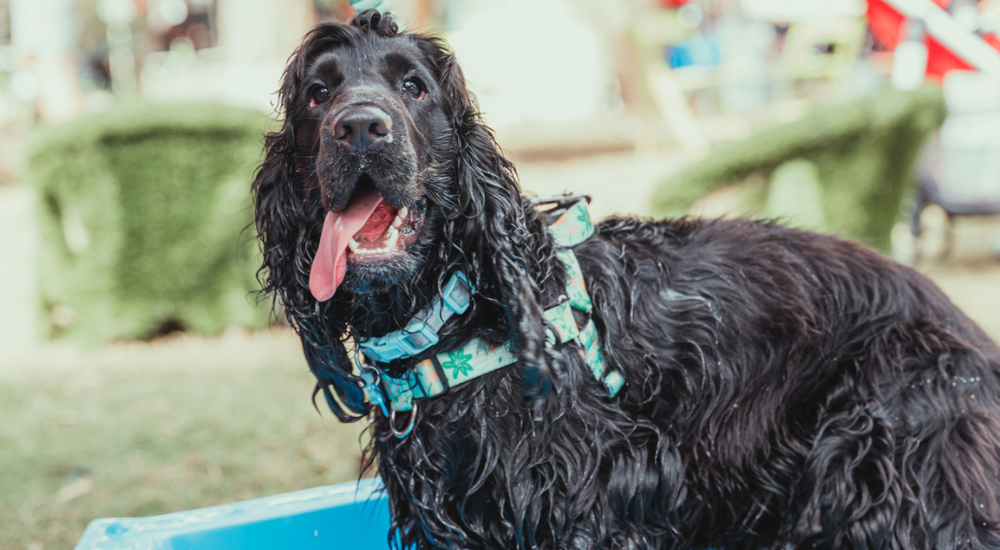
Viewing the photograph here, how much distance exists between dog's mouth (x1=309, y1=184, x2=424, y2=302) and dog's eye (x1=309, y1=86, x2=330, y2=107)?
301mm

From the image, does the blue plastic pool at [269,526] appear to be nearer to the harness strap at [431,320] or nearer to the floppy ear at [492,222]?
the harness strap at [431,320]

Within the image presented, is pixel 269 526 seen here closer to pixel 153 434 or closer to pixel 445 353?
pixel 445 353

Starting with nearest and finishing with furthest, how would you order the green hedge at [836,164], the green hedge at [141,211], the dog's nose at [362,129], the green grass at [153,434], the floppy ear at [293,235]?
the dog's nose at [362,129] → the floppy ear at [293,235] → the green grass at [153,434] → the green hedge at [836,164] → the green hedge at [141,211]

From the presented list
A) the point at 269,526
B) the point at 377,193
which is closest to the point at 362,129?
the point at 377,193

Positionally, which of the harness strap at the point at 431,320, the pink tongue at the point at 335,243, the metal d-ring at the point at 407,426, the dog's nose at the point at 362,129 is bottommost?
the metal d-ring at the point at 407,426

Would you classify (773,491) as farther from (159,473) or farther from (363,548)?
(159,473)

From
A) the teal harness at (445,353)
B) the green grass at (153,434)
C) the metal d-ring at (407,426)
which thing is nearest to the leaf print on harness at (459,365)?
the teal harness at (445,353)

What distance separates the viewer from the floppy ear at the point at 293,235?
210 centimetres

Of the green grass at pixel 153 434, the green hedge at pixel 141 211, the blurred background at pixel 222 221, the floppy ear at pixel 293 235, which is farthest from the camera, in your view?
the green hedge at pixel 141 211

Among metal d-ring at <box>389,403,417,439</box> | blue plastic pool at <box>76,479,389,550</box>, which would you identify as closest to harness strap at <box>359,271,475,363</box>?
metal d-ring at <box>389,403,417,439</box>

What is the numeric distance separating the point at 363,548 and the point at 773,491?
148cm

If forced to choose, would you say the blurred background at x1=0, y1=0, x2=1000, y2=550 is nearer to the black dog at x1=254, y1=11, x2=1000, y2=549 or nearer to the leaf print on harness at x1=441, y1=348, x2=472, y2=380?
the black dog at x1=254, y1=11, x2=1000, y2=549

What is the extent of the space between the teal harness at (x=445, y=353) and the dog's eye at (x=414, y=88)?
483 mm

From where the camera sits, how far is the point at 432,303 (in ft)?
6.74
